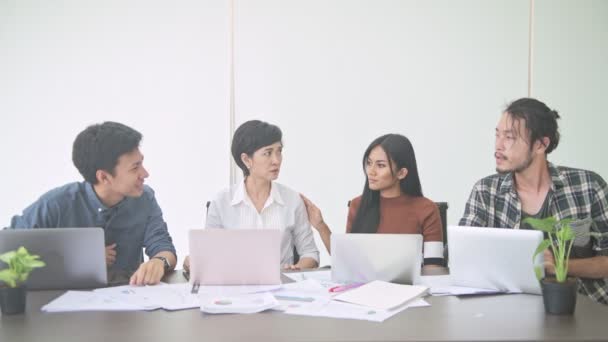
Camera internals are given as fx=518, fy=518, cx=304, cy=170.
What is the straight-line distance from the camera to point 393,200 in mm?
2594

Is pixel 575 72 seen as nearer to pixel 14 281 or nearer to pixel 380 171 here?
pixel 380 171

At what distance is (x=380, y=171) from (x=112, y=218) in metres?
1.26

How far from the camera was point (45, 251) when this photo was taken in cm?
170

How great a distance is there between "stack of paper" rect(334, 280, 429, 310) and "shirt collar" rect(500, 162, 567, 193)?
2.77 ft

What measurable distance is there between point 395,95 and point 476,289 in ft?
7.10

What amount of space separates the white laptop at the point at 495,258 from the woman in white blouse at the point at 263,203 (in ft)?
3.40


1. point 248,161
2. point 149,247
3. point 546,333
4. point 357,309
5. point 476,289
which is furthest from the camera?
point 248,161

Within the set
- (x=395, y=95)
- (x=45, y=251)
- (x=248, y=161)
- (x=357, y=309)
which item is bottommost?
(x=357, y=309)

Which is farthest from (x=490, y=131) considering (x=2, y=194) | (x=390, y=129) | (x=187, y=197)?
(x=2, y=194)

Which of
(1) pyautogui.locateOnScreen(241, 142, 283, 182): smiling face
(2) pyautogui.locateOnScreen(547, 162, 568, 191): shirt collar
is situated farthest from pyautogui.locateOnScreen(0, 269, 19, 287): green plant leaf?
(2) pyautogui.locateOnScreen(547, 162, 568, 191): shirt collar

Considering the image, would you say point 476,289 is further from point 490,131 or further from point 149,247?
point 490,131

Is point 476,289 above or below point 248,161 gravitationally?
below

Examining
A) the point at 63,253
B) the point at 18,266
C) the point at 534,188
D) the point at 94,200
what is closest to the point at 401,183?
the point at 534,188

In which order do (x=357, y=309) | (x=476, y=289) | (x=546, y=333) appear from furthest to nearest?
1. (x=476, y=289)
2. (x=357, y=309)
3. (x=546, y=333)
